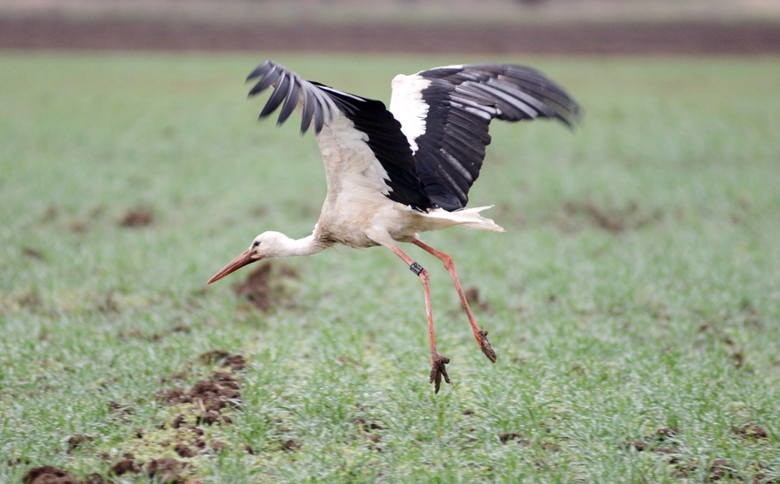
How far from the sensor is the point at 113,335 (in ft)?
23.0

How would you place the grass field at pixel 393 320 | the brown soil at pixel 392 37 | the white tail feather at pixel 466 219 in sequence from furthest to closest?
the brown soil at pixel 392 37
the white tail feather at pixel 466 219
the grass field at pixel 393 320

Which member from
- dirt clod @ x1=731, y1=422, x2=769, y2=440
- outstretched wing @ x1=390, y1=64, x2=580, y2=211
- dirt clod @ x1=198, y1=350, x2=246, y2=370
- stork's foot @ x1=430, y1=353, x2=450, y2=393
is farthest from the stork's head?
dirt clod @ x1=731, y1=422, x2=769, y2=440

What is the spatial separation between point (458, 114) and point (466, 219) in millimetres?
804

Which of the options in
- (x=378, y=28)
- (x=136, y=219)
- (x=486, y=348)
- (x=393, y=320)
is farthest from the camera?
(x=378, y=28)

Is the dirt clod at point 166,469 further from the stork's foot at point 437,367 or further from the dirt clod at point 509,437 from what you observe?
the dirt clod at point 509,437

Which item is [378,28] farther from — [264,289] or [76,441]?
[76,441]

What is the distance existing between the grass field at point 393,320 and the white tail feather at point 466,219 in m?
0.94

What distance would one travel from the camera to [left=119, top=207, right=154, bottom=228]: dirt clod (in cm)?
1101

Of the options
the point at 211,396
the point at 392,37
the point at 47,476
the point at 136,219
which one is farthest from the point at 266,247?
the point at 392,37

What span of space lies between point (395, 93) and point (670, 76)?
2145cm

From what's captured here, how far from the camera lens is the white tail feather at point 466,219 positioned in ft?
18.2

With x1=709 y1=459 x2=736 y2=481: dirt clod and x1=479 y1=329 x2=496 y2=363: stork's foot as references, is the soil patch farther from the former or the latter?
x1=709 y1=459 x2=736 y2=481: dirt clod

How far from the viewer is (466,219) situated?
5.59m

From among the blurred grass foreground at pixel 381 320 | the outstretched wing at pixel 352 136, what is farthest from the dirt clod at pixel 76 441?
the outstretched wing at pixel 352 136
